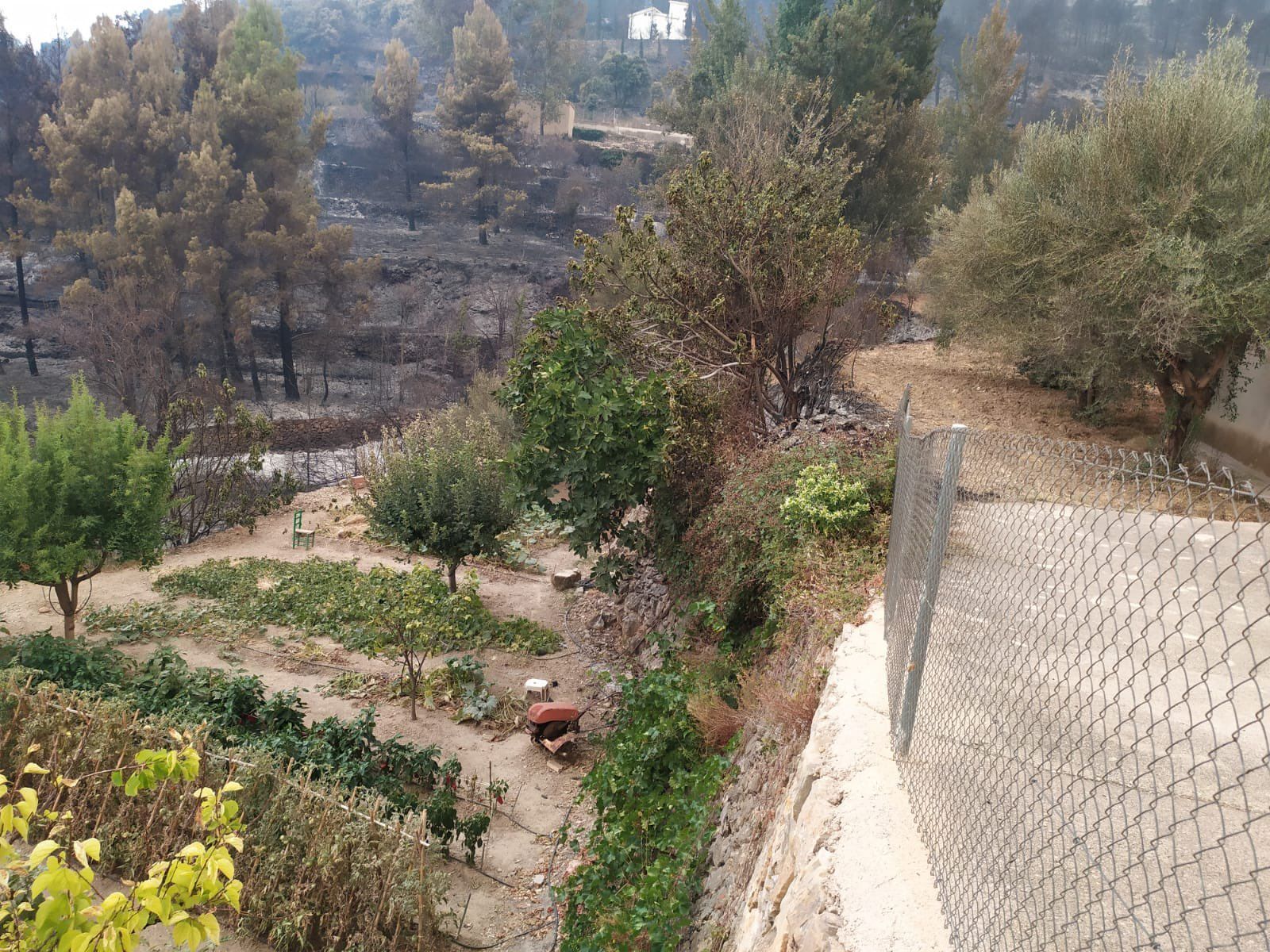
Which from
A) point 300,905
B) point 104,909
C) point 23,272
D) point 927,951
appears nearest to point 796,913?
point 927,951

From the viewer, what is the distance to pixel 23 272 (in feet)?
95.0

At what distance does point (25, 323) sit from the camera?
2781 cm

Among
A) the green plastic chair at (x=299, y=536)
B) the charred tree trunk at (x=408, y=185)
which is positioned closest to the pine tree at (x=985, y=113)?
the green plastic chair at (x=299, y=536)

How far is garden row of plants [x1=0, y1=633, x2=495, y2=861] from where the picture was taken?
658cm

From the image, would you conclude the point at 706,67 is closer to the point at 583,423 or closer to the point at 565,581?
the point at 565,581

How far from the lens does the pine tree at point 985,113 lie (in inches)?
1022

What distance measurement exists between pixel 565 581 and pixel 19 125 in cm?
3016

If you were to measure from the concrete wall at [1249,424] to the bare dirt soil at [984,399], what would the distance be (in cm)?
87

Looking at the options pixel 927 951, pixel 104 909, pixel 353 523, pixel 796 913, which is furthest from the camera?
pixel 353 523

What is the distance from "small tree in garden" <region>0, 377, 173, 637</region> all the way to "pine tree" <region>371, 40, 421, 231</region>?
3447 centimetres

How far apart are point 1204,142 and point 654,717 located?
8.75 m

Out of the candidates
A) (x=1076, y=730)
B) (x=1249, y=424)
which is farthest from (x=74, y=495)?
(x=1249, y=424)

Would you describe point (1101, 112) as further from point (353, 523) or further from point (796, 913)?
point (353, 523)

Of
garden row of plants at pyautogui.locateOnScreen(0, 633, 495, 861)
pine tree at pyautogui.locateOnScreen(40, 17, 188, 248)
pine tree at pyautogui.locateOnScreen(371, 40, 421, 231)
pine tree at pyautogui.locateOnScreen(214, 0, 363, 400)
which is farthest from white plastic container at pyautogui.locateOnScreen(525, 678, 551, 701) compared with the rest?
pine tree at pyautogui.locateOnScreen(371, 40, 421, 231)
